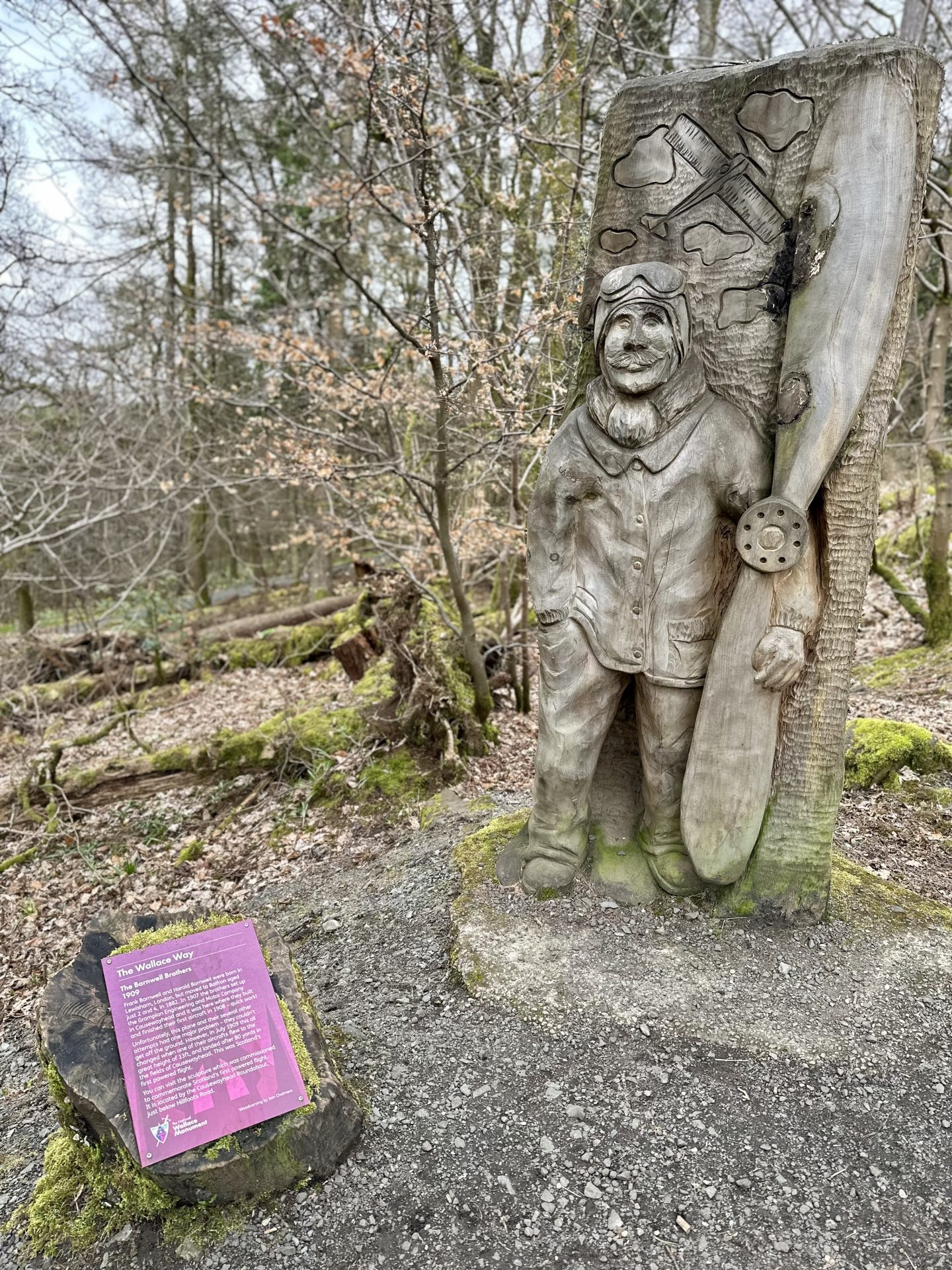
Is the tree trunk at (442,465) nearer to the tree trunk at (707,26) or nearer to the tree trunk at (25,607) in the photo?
the tree trunk at (707,26)

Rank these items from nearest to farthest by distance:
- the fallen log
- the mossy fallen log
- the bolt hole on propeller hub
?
the bolt hole on propeller hub, the mossy fallen log, the fallen log

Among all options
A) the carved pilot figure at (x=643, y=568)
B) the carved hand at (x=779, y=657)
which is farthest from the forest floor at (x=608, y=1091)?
the carved hand at (x=779, y=657)

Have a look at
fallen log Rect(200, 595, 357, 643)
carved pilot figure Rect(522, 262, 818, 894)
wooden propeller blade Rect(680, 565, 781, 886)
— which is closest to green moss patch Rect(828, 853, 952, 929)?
wooden propeller blade Rect(680, 565, 781, 886)

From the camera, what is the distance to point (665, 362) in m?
3.01

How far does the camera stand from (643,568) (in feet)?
10.6

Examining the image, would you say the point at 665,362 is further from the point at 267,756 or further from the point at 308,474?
the point at 267,756

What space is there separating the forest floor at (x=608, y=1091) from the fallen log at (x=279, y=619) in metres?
6.97

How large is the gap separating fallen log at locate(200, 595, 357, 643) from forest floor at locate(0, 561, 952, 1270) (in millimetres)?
6973

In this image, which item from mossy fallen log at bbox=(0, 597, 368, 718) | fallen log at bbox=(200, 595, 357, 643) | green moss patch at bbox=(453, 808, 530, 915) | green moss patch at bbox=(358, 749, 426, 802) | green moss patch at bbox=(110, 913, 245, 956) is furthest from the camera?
fallen log at bbox=(200, 595, 357, 643)

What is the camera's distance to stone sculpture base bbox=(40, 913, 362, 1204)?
224 centimetres

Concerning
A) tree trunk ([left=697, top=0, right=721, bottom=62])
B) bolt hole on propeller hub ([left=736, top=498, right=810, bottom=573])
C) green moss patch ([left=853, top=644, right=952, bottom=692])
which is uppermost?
tree trunk ([left=697, top=0, right=721, bottom=62])

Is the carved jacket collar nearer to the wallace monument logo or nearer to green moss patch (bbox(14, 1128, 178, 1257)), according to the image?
the wallace monument logo

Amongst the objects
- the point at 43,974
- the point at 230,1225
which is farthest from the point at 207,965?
the point at 43,974

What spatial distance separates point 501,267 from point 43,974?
6983 millimetres
